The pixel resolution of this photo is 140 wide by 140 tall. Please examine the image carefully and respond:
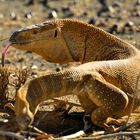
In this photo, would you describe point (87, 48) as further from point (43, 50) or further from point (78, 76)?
point (78, 76)

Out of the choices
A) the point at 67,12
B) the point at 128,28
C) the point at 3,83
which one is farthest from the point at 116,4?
the point at 3,83

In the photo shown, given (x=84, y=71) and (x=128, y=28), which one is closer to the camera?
(x=84, y=71)

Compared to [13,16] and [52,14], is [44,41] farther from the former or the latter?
[13,16]

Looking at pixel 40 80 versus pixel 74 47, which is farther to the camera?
pixel 74 47

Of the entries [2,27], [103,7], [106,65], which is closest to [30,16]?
[2,27]

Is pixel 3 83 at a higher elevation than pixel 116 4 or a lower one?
lower

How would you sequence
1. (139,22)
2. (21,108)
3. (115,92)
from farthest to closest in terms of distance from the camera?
(139,22), (115,92), (21,108)

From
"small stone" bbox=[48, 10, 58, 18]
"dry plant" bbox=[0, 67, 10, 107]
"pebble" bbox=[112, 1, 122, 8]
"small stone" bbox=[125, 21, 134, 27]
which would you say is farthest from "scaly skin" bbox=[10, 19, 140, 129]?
"pebble" bbox=[112, 1, 122, 8]
